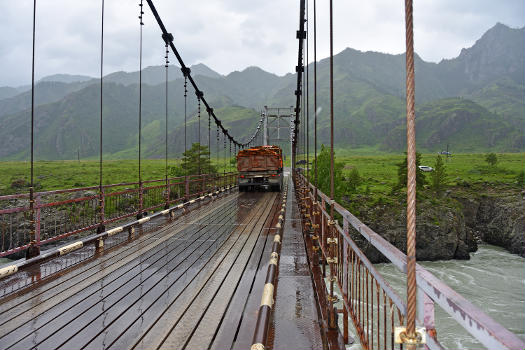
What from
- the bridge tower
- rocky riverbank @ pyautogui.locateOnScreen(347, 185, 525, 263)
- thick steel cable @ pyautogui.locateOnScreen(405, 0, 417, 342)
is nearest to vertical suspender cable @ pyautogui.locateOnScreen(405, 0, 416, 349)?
thick steel cable @ pyautogui.locateOnScreen(405, 0, 417, 342)

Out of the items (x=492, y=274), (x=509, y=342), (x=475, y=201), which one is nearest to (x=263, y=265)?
(x=509, y=342)

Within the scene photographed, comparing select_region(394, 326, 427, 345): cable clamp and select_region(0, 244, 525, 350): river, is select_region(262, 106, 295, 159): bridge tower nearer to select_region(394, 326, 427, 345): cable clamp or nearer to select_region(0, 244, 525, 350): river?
select_region(0, 244, 525, 350): river

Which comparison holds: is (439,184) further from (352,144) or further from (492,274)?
(352,144)

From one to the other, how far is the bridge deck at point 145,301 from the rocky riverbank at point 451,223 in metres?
28.2

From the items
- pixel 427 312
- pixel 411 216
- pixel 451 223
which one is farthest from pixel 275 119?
pixel 427 312

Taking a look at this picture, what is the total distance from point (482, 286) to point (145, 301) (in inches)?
1255

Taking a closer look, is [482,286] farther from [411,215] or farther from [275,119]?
[275,119]

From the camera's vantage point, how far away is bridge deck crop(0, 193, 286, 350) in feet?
9.92

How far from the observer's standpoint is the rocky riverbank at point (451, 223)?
3269cm

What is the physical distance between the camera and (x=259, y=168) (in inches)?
797

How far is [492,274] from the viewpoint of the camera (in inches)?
1182

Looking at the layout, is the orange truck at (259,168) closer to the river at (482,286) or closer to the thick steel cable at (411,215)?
the river at (482,286)

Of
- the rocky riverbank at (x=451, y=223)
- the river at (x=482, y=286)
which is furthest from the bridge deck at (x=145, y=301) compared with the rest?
the rocky riverbank at (x=451, y=223)

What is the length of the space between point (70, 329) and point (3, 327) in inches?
27.0
